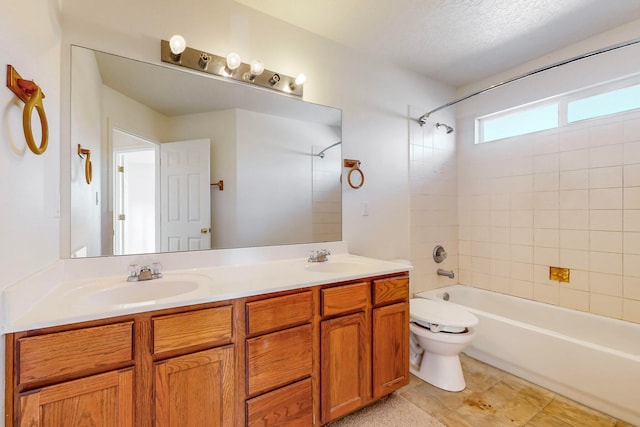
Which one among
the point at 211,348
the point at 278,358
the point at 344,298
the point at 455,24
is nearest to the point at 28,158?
the point at 211,348

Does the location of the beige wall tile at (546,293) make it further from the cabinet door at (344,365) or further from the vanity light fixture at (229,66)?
the vanity light fixture at (229,66)

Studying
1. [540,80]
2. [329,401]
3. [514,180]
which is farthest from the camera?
[514,180]

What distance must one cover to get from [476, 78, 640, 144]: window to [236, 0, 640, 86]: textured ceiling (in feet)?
1.38

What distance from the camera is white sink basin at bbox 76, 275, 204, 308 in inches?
46.6

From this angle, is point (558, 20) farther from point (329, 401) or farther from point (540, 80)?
point (329, 401)

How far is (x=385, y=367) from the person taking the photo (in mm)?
1596

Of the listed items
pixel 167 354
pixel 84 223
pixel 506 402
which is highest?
pixel 84 223

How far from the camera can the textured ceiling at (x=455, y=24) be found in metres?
1.71

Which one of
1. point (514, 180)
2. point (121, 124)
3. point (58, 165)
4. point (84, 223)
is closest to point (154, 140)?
point (121, 124)

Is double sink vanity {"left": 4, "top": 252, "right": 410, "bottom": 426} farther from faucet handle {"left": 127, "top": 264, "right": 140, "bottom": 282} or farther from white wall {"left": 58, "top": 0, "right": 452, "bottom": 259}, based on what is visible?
white wall {"left": 58, "top": 0, "right": 452, "bottom": 259}

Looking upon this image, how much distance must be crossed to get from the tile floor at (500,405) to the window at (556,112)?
6.66ft

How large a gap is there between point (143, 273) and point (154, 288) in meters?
0.09

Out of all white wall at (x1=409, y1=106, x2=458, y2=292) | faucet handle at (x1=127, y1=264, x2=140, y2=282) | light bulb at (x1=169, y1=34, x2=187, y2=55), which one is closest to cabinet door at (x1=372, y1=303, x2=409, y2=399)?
white wall at (x1=409, y1=106, x2=458, y2=292)

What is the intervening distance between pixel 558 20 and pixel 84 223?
310 centimetres
